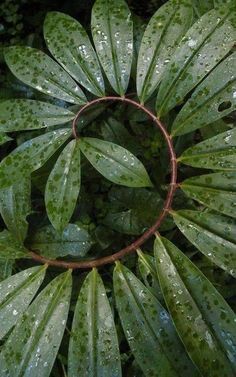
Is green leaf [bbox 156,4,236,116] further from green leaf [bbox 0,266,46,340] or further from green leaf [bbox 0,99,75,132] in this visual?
green leaf [bbox 0,266,46,340]

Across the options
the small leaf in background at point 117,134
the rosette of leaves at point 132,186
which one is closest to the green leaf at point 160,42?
the rosette of leaves at point 132,186

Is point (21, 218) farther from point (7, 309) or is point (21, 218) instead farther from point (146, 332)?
point (146, 332)

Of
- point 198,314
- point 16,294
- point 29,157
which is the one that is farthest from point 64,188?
point 198,314

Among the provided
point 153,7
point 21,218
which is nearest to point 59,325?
point 21,218

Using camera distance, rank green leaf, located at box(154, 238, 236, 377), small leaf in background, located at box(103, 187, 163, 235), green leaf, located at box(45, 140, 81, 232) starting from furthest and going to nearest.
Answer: small leaf in background, located at box(103, 187, 163, 235) → green leaf, located at box(45, 140, 81, 232) → green leaf, located at box(154, 238, 236, 377)

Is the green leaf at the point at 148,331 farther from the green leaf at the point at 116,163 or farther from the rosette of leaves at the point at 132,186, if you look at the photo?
the green leaf at the point at 116,163

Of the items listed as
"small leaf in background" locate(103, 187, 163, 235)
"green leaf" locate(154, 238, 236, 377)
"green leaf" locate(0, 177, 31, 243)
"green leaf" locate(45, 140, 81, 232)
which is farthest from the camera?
"small leaf in background" locate(103, 187, 163, 235)

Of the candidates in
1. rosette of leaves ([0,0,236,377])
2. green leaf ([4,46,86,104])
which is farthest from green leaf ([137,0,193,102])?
green leaf ([4,46,86,104])
